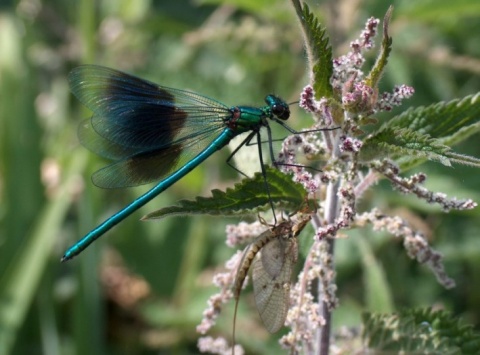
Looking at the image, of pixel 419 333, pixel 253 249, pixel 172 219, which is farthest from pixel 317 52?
pixel 172 219

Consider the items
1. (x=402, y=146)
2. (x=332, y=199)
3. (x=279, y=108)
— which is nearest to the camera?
(x=402, y=146)

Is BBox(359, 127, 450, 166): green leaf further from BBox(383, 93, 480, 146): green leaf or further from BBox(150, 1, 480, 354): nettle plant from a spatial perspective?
BBox(383, 93, 480, 146): green leaf

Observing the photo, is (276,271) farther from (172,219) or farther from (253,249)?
(172,219)

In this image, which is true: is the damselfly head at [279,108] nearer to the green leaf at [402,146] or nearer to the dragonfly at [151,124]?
the dragonfly at [151,124]

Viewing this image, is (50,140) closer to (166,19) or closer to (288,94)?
(166,19)

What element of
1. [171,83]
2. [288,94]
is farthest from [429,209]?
[171,83]

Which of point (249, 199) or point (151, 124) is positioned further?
point (151, 124)
